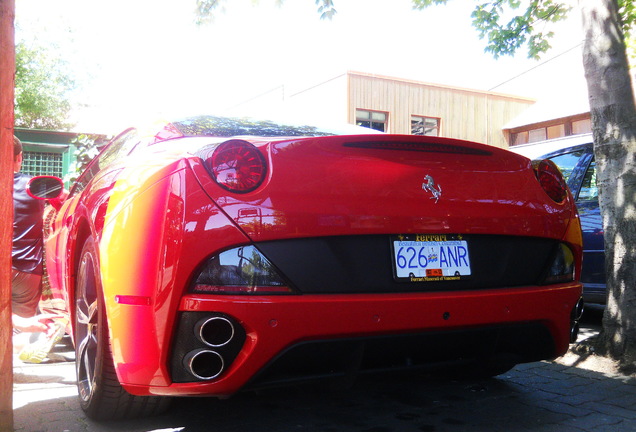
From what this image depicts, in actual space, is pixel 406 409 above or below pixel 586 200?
below

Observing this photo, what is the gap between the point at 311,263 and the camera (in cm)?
217

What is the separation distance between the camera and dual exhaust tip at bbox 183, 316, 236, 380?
2041 millimetres

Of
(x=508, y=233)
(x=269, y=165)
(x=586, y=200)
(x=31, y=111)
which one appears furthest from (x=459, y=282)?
(x=31, y=111)

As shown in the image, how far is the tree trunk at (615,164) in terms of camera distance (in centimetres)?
393

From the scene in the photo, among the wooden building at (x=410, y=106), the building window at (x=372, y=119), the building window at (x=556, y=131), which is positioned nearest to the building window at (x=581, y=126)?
the building window at (x=556, y=131)

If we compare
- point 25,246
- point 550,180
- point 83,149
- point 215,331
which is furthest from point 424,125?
point 215,331

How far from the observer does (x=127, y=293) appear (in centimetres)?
215

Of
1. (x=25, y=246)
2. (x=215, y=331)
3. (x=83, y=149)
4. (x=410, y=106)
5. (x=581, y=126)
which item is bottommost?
(x=215, y=331)

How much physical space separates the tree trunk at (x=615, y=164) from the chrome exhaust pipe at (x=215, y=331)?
2864mm

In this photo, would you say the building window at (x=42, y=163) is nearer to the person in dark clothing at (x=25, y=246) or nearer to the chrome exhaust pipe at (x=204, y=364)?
the person in dark clothing at (x=25, y=246)

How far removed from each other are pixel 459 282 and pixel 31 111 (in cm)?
3716

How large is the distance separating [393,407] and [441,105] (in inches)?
1083

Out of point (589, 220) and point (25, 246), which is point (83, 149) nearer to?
point (25, 246)

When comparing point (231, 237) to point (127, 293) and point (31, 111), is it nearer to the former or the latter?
point (127, 293)
